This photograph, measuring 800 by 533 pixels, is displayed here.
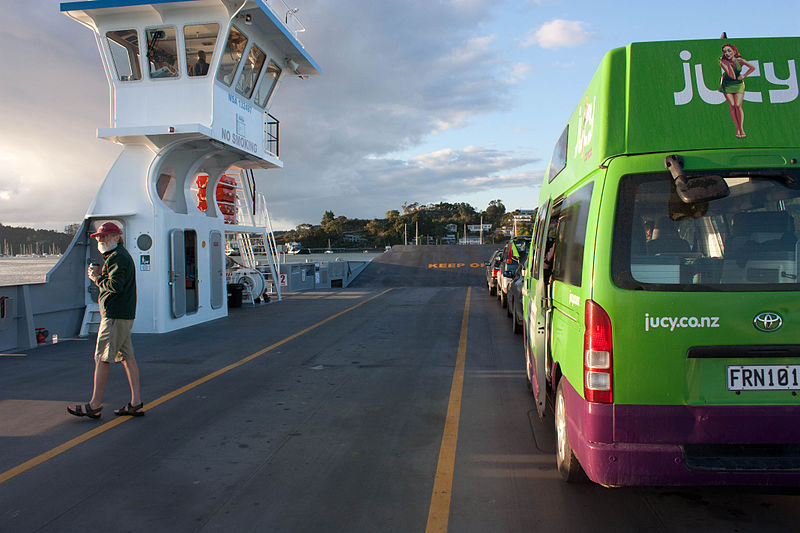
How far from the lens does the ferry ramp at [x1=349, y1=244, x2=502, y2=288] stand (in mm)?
29359

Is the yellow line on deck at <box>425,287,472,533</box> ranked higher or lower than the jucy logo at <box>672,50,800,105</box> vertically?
lower

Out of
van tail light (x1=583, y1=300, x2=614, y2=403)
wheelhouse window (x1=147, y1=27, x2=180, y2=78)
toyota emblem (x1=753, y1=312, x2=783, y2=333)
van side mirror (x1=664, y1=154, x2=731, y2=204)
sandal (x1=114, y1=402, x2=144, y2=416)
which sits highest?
wheelhouse window (x1=147, y1=27, x2=180, y2=78)

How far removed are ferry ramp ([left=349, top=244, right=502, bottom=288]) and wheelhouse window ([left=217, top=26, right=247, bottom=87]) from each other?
16.6 meters

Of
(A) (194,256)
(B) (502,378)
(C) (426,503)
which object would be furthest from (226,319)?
(C) (426,503)

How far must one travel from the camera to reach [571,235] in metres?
3.73

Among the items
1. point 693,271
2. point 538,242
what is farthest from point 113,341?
point 693,271

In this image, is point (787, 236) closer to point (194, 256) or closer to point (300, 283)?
point (194, 256)

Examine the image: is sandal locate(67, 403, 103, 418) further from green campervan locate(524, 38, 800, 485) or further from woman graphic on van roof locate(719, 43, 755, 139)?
woman graphic on van roof locate(719, 43, 755, 139)

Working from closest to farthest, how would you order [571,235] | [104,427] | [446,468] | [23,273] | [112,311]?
1. [571,235]
2. [446,468]
3. [104,427]
4. [112,311]
5. [23,273]

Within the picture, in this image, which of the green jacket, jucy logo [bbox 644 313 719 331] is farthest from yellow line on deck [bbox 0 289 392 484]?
jucy logo [bbox 644 313 719 331]

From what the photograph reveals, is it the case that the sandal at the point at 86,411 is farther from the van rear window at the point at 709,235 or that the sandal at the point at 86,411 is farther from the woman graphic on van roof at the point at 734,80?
the woman graphic on van roof at the point at 734,80

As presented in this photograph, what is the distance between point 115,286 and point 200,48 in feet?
31.0

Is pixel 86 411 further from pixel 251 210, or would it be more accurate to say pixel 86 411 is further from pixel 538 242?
pixel 251 210

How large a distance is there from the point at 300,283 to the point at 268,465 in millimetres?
22587
